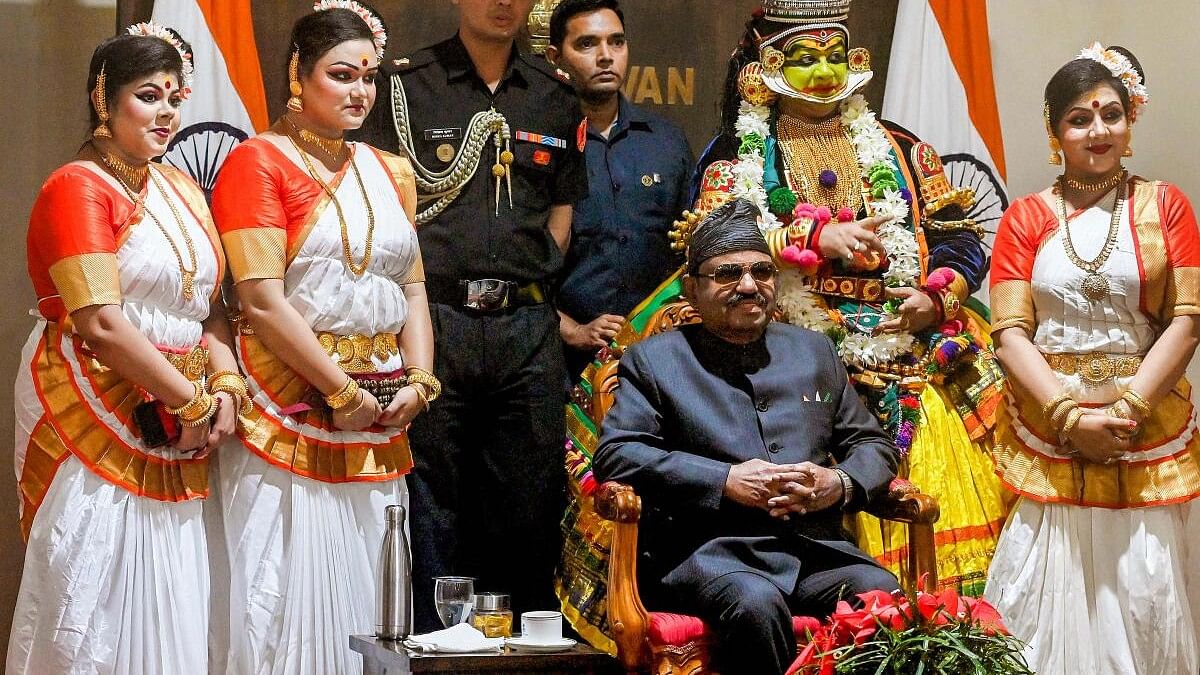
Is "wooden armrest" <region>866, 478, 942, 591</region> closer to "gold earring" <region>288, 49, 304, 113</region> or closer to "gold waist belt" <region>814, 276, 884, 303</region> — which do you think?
"gold waist belt" <region>814, 276, 884, 303</region>

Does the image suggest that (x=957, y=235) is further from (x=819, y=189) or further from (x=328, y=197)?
(x=328, y=197)

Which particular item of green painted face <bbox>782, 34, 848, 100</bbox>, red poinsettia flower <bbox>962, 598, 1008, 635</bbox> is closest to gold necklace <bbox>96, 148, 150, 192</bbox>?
green painted face <bbox>782, 34, 848, 100</bbox>

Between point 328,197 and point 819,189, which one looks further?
point 819,189

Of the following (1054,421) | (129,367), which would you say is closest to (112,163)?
(129,367)

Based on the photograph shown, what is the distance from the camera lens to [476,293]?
15.8ft

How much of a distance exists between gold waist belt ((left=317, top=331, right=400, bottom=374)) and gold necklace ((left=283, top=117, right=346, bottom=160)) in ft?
1.84

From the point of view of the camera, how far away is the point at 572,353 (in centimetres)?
514

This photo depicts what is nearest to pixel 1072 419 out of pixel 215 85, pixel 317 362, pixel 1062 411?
pixel 1062 411

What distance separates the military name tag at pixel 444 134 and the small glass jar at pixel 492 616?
1.58 m

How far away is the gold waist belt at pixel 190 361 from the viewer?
13.8 ft

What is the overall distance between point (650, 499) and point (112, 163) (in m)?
1.74

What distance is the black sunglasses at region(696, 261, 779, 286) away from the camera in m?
4.23

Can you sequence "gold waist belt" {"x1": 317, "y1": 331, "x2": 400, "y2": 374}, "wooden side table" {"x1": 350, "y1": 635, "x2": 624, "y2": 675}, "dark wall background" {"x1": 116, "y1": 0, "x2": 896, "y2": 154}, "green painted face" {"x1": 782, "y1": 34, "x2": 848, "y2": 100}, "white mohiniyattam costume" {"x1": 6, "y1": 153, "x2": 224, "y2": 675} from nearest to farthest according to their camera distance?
"wooden side table" {"x1": 350, "y1": 635, "x2": 624, "y2": 675}
"white mohiniyattam costume" {"x1": 6, "y1": 153, "x2": 224, "y2": 675}
"gold waist belt" {"x1": 317, "y1": 331, "x2": 400, "y2": 374}
"green painted face" {"x1": 782, "y1": 34, "x2": 848, "y2": 100}
"dark wall background" {"x1": 116, "y1": 0, "x2": 896, "y2": 154}

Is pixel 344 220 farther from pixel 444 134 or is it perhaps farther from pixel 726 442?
pixel 726 442
